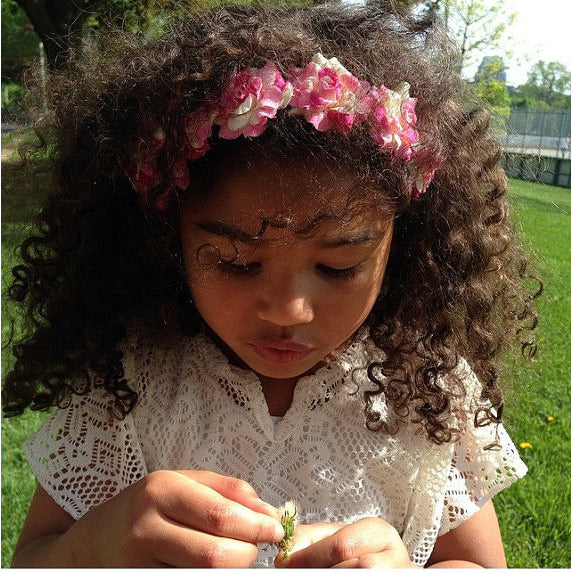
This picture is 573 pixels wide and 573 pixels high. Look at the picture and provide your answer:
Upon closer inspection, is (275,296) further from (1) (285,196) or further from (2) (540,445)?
(2) (540,445)

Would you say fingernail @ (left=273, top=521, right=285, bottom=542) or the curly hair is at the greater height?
the curly hair

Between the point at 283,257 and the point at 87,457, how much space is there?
0.56 metres

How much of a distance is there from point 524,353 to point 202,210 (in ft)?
2.66

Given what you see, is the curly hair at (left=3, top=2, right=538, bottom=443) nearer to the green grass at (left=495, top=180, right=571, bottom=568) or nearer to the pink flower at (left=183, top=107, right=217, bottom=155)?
the pink flower at (left=183, top=107, right=217, bottom=155)

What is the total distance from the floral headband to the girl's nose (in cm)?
22

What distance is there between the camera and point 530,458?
2760mm

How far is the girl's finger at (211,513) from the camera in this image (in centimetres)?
91

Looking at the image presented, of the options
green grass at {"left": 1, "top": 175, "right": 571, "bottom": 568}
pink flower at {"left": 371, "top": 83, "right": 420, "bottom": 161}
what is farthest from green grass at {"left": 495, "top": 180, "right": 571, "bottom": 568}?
pink flower at {"left": 371, "top": 83, "right": 420, "bottom": 161}

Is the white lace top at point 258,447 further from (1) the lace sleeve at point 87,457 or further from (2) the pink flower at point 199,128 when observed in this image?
(2) the pink flower at point 199,128

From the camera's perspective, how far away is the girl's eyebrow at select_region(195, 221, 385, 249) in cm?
104

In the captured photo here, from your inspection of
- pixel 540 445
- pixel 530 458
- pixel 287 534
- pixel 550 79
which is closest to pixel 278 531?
pixel 287 534

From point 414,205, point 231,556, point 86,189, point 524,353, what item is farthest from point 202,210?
point 524,353

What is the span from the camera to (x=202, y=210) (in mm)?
1103

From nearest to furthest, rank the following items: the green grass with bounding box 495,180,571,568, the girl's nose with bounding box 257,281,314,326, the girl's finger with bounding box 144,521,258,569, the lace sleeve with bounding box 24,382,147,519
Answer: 1. the girl's finger with bounding box 144,521,258,569
2. the girl's nose with bounding box 257,281,314,326
3. the lace sleeve with bounding box 24,382,147,519
4. the green grass with bounding box 495,180,571,568
